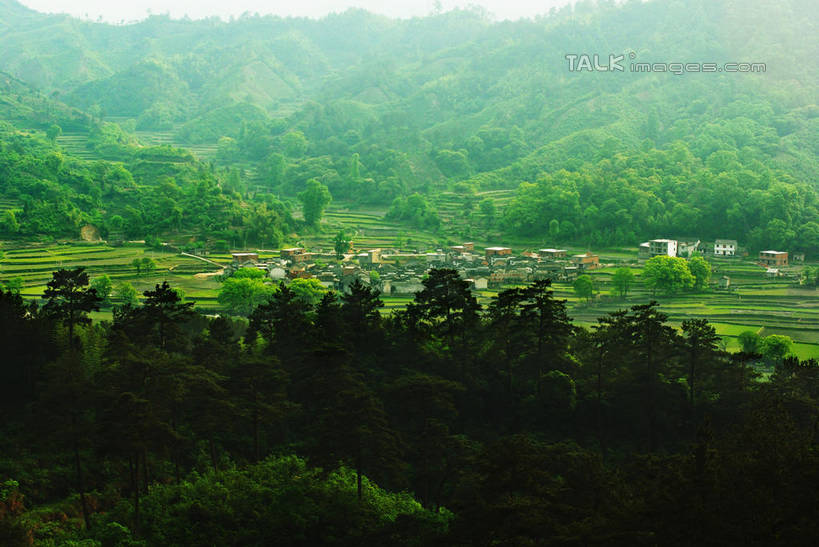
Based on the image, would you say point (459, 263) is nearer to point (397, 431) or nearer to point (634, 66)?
point (397, 431)

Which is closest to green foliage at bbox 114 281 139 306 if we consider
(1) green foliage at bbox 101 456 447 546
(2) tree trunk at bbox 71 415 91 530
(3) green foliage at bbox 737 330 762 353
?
(2) tree trunk at bbox 71 415 91 530

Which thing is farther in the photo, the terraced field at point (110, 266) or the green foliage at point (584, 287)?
the terraced field at point (110, 266)

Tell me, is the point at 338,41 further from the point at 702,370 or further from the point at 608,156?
the point at 702,370

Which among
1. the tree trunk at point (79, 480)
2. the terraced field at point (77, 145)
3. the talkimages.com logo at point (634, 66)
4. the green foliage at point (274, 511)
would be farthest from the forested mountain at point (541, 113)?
the tree trunk at point (79, 480)

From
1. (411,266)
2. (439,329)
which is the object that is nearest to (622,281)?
(411,266)

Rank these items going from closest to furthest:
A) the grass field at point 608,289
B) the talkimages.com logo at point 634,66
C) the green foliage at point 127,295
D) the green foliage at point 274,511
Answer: the green foliage at point 274,511
the grass field at point 608,289
the green foliage at point 127,295
the talkimages.com logo at point 634,66

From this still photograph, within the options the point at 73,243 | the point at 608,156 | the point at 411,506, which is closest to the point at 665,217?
the point at 608,156

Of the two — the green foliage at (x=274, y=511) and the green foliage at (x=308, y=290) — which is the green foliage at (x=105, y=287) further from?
the green foliage at (x=274, y=511)
